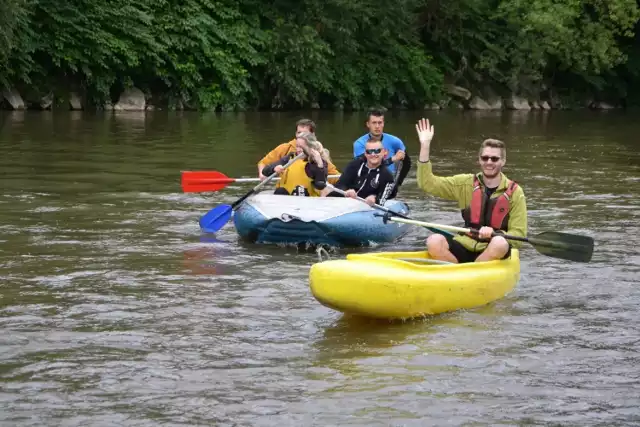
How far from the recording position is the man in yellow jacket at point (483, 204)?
7.47m

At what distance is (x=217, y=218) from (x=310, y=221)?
116 centimetres

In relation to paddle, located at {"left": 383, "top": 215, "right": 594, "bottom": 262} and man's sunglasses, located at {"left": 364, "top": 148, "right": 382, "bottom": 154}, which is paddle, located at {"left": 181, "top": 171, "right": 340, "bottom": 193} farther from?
paddle, located at {"left": 383, "top": 215, "right": 594, "bottom": 262}

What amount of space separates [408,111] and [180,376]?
28.9 metres

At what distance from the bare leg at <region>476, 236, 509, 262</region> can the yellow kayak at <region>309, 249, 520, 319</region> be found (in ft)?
0.21

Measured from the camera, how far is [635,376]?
5.83 metres

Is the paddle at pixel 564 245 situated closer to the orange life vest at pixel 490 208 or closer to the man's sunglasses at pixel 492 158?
the orange life vest at pixel 490 208

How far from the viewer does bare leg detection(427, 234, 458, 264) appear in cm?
765

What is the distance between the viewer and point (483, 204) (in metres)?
7.61

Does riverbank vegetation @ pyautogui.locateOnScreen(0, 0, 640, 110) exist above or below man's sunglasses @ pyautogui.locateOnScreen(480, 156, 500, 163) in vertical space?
A: above

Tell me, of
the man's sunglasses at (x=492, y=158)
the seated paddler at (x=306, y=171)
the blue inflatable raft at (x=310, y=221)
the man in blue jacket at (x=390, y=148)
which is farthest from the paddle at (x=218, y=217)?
the man's sunglasses at (x=492, y=158)

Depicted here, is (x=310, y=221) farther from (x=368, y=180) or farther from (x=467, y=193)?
(x=467, y=193)

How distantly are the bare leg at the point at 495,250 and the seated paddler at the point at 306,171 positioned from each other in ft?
8.40

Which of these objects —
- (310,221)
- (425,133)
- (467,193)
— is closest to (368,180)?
(310,221)

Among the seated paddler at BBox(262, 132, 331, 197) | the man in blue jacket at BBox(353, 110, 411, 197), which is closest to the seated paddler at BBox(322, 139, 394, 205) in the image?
the seated paddler at BBox(262, 132, 331, 197)
